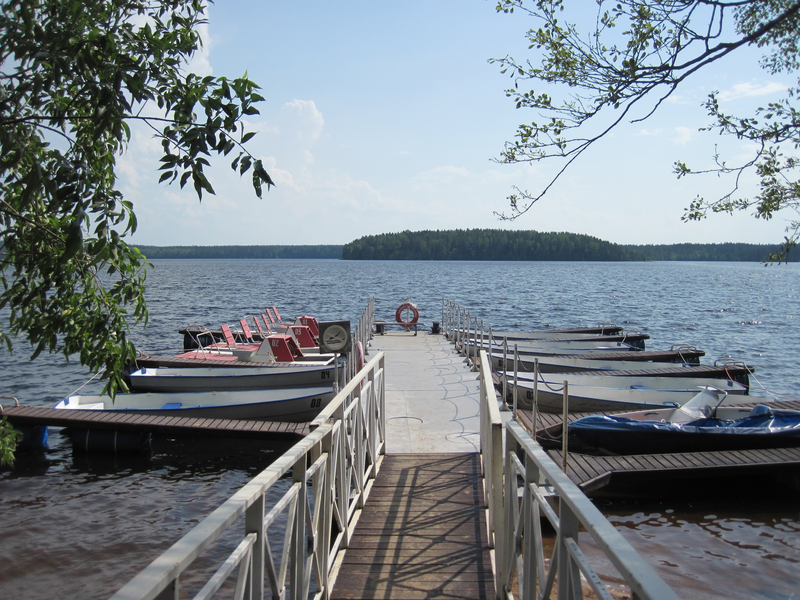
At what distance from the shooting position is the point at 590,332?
2550 cm

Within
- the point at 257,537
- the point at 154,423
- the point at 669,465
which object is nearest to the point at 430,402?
the point at 669,465

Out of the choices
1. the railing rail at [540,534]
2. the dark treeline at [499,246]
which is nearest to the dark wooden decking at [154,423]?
the railing rail at [540,534]

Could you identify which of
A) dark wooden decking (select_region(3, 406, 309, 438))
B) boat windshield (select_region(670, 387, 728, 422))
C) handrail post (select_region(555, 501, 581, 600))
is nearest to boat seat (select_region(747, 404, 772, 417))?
boat windshield (select_region(670, 387, 728, 422))

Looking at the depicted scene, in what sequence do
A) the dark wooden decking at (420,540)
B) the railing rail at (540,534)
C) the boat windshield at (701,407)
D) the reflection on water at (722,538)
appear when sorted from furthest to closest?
the boat windshield at (701,407)
the reflection on water at (722,538)
the dark wooden decking at (420,540)
the railing rail at (540,534)

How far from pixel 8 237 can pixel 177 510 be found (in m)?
6.68

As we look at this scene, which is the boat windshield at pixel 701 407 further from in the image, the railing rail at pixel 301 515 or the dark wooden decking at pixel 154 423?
the dark wooden decking at pixel 154 423

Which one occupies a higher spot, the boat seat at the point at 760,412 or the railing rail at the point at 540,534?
the railing rail at the point at 540,534

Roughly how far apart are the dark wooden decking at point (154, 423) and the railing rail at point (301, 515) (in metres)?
4.14

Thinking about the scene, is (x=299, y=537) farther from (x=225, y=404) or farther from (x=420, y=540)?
(x=225, y=404)

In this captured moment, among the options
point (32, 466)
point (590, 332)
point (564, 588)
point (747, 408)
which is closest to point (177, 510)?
point (32, 466)

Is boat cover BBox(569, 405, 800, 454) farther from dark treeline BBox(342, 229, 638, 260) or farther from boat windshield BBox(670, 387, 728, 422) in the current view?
dark treeline BBox(342, 229, 638, 260)

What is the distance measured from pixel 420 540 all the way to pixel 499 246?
529 ft

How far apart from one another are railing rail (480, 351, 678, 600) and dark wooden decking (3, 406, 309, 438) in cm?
642

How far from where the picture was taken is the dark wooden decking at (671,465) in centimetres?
807
